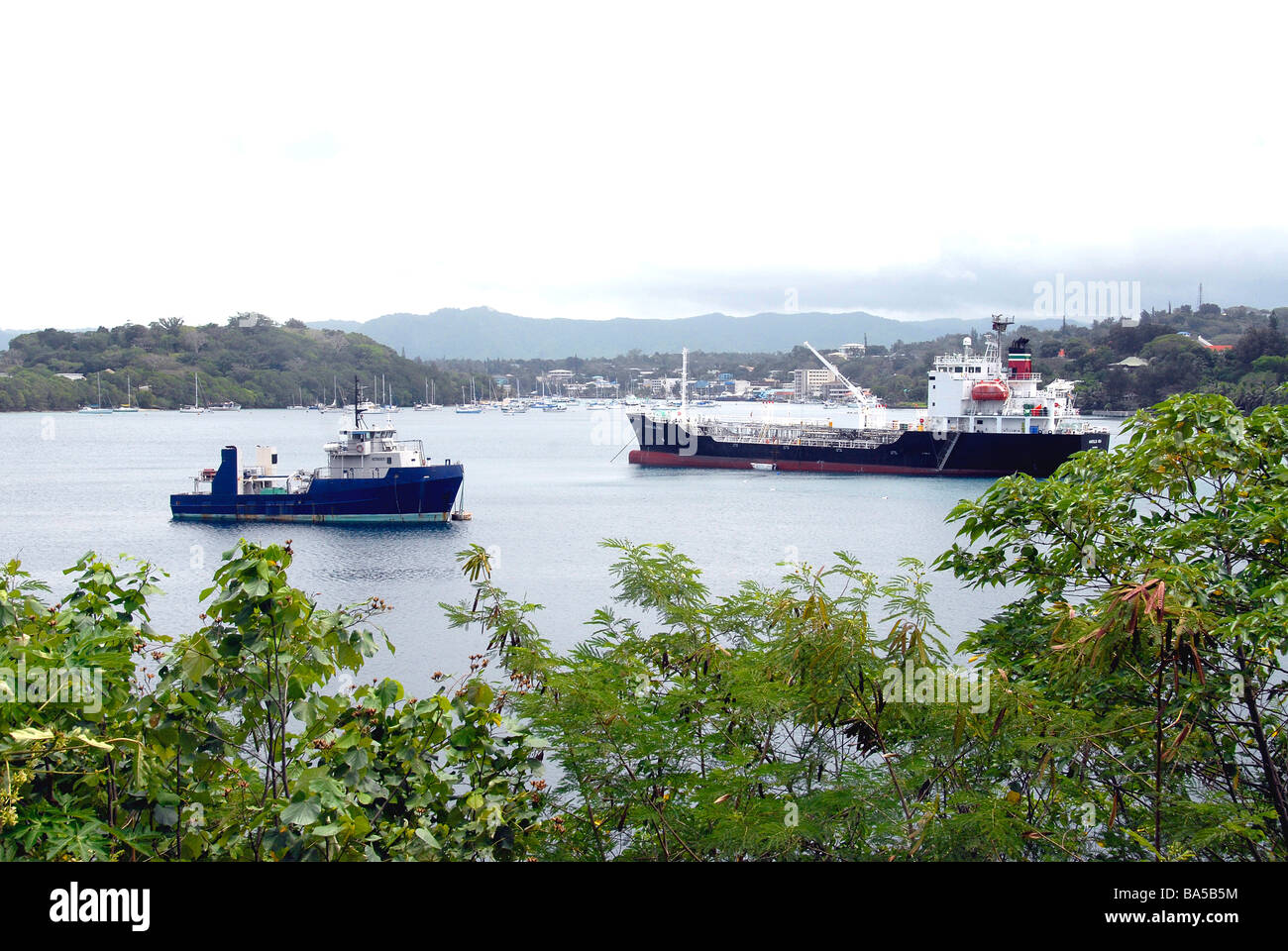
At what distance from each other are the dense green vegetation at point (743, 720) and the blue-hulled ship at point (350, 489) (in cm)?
2890

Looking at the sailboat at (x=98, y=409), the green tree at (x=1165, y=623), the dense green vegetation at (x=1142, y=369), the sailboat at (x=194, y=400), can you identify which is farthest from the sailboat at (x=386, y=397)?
the green tree at (x=1165, y=623)

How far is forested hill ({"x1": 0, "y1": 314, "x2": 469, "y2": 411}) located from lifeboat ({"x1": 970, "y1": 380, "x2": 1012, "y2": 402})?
11278cm

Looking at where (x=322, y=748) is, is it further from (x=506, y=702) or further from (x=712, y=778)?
(x=712, y=778)

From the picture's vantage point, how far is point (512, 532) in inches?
1337

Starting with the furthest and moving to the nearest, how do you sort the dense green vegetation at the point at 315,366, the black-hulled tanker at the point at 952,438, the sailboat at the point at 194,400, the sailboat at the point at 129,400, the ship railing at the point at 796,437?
the sailboat at the point at 194,400 → the sailboat at the point at 129,400 → the dense green vegetation at the point at 315,366 → the ship railing at the point at 796,437 → the black-hulled tanker at the point at 952,438

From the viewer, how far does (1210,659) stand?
4930mm

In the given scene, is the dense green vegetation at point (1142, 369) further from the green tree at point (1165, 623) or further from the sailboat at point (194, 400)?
the sailboat at point (194, 400)

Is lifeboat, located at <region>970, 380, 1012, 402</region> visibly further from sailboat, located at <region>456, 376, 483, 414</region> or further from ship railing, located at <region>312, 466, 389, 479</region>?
sailboat, located at <region>456, 376, 483, 414</region>

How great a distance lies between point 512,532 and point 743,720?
95.4 ft

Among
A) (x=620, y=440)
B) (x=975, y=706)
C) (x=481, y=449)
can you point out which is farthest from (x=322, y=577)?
(x=620, y=440)

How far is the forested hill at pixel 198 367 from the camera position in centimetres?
13088

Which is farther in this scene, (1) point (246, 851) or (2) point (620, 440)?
(2) point (620, 440)

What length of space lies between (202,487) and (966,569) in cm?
4774
